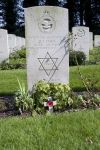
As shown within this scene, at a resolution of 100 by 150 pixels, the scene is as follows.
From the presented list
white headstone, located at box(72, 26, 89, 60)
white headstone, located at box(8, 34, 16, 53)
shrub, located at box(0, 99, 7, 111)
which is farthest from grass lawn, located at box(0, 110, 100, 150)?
white headstone, located at box(8, 34, 16, 53)

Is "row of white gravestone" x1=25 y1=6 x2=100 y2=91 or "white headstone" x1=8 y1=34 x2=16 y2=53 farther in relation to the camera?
"white headstone" x1=8 y1=34 x2=16 y2=53

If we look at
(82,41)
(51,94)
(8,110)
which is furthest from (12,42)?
(51,94)

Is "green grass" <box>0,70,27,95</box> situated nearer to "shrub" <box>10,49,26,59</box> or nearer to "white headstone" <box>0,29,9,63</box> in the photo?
"white headstone" <box>0,29,9,63</box>

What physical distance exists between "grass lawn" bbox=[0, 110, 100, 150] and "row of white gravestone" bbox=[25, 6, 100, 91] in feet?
10.3

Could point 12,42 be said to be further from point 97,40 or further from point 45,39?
point 45,39

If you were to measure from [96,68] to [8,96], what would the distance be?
5.99m

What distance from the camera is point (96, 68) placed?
1636 centimetres

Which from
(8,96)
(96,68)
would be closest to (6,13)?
(96,68)

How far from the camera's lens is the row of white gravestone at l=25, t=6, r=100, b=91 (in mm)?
9977

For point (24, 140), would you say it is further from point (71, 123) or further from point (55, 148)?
point (71, 123)

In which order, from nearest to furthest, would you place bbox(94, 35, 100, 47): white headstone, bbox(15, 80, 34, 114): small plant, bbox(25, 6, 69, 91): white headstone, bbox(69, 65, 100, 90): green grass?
1. bbox(15, 80, 34, 114): small plant
2. bbox(25, 6, 69, 91): white headstone
3. bbox(69, 65, 100, 90): green grass
4. bbox(94, 35, 100, 47): white headstone

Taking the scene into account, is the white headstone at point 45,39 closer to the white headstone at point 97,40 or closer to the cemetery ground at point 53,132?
the cemetery ground at point 53,132

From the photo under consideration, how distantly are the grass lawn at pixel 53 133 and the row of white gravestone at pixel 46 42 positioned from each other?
10.3 ft

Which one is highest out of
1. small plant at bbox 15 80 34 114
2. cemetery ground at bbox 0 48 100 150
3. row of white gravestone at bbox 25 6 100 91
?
row of white gravestone at bbox 25 6 100 91
